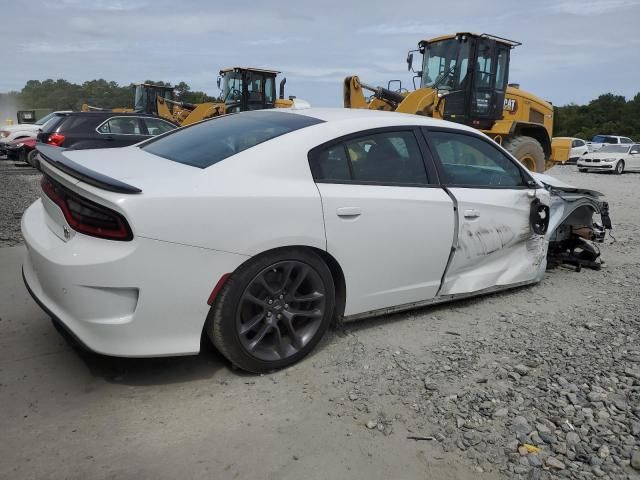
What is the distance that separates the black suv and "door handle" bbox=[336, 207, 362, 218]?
9.30 m

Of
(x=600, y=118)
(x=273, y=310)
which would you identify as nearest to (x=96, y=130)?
(x=273, y=310)

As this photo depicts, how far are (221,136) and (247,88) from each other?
13856mm

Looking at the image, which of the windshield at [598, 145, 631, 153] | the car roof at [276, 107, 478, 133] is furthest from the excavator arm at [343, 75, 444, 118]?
the windshield at [598, 145, 631, 153]

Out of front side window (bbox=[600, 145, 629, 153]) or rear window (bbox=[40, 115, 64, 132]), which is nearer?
rear window (bbox=[40, 115, 64, 132])

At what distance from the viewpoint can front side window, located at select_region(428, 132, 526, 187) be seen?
12.9 ft

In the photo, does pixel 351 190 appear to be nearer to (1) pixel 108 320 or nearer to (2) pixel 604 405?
(1) pixel 108 320

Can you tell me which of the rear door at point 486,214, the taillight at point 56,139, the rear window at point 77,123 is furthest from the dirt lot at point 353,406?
the rear window at point 77,123

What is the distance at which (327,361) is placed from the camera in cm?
330

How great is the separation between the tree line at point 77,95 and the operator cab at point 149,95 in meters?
0.47

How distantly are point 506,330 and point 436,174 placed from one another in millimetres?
1220

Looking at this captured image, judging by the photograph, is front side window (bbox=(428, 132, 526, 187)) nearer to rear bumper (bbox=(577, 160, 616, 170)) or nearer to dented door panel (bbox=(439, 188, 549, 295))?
dented door panel (bbox=(439, 188, 549, 295))

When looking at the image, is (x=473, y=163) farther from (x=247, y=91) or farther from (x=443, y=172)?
(x=247, y=91)

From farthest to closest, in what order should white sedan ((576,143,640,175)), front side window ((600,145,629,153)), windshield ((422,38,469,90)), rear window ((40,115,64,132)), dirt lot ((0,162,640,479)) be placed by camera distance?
front side window ((600,145,629,153)) < white sedan ((576,143,640,175)) < rear window ((40,115,64,132)) < windshield ((422,38,469,90)) < dirt lot ((0,162,640,479))

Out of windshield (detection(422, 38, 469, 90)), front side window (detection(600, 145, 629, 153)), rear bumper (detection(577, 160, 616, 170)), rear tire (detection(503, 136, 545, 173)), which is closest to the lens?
windshield (detection(422, 38, 469, 90))
